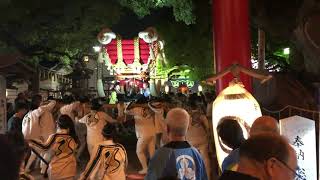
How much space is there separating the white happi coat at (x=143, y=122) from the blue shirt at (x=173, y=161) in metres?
6.89

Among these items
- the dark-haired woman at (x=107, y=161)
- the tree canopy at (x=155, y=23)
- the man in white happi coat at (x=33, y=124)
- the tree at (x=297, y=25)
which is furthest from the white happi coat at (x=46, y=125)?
the tree at (x=297, y=25)

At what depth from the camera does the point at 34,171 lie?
41.1 feet

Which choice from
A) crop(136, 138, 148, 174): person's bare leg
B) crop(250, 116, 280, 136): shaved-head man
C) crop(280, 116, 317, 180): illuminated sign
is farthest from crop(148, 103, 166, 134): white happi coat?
crop(250, 116, 280, 136): shaved-head man

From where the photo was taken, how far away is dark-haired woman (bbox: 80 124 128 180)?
21.4ft

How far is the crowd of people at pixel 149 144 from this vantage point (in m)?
2.47

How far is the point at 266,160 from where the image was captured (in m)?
2.43

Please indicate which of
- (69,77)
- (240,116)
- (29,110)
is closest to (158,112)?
(29,110)

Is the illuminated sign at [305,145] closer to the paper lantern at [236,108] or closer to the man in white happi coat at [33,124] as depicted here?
the paper lantern at [236,108]

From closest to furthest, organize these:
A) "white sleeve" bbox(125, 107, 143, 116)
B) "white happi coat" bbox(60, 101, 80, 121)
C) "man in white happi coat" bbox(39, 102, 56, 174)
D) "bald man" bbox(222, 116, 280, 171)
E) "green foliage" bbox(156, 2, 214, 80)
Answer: "bald man" bbox(222, 116, 280, 171) < "white sleeve" bbox(125, 107, 143, 116) < "man in white happi coat" bbox(39, 102, 56, 174) < "white happi coat" bbox(60, 101, 80, 121) < "green foliage" bbox(156, 2, 214, 80)

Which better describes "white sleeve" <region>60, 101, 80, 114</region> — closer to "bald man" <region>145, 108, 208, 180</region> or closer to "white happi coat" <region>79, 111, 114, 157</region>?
"white happi coat" <region>79, 111, 114, 157</region>

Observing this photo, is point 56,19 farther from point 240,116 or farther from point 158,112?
point 240,116

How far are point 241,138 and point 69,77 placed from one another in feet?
103

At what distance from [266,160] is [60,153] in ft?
18.2

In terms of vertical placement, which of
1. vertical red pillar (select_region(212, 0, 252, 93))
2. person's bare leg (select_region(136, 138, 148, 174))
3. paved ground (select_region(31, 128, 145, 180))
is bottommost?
paved ground (select_region(31, 128, 145, 180))
